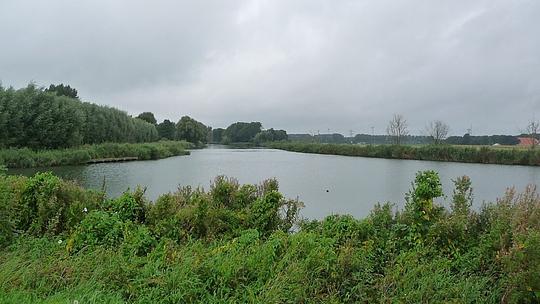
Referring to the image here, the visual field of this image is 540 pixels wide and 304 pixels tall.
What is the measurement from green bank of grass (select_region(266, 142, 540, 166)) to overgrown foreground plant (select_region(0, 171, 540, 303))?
159 ft

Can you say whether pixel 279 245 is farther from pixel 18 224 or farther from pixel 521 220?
pixel 18 224

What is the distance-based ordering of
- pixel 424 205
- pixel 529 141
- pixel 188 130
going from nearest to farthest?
pixel 424 205
pixel 529 141
pixel 188 130

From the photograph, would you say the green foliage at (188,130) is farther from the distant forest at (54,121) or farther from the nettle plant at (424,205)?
the nettle plant at (424,205)

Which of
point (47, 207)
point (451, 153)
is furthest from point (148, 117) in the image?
point (47, 207)

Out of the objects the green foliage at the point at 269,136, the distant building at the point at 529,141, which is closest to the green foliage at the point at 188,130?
the green foliage at the point at 269,136

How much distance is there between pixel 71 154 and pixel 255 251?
126 feet

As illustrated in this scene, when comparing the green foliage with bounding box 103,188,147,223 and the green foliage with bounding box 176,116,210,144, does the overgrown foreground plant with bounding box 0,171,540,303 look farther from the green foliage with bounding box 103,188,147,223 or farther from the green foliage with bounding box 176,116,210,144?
the green foliage with bounding box 176,116,210,144

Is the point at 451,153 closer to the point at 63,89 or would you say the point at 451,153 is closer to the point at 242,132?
the point at 63,89

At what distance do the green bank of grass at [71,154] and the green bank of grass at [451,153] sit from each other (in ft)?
109

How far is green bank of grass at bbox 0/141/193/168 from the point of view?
1233 inches

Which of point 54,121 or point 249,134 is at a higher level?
point 249,134

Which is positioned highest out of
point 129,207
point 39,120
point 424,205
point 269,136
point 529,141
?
point 269,136

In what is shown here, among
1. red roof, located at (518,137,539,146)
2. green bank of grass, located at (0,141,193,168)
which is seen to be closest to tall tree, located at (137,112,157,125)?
green bank of grass, located at (0,141,193,168)

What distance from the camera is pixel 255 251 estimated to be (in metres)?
4.12
